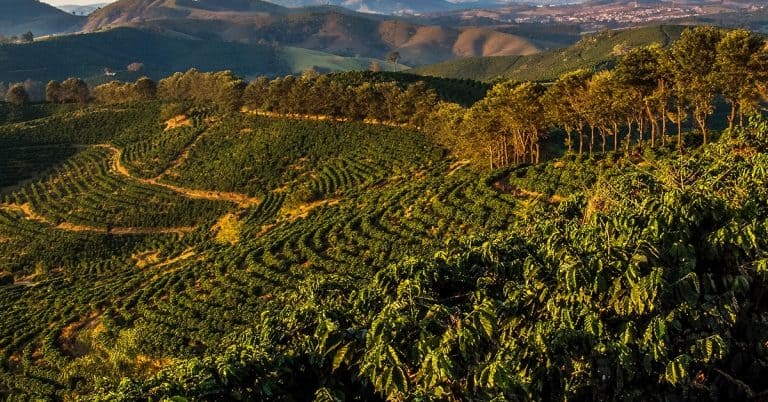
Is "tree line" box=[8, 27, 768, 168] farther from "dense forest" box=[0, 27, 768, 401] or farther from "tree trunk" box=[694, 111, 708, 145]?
"dense forest" box=[0, 27, 768, 401]

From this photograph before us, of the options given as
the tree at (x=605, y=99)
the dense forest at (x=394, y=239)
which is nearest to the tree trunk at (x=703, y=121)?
the dense forest at (x=394, y=239)

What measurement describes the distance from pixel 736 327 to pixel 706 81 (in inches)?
1415

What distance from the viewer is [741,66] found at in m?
41.9

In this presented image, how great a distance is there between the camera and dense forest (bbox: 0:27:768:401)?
509 inches

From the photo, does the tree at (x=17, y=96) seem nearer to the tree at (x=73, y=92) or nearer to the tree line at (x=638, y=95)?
the tree at (x=73, y=92)

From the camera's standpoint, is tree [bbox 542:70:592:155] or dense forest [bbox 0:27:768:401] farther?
tree [bbox 542:70:592:155]

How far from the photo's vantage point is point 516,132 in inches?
2352

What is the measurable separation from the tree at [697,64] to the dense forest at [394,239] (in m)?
0.20

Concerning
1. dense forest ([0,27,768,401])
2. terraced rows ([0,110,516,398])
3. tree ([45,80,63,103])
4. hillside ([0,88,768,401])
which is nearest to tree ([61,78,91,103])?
tree ([45,80,63,103])

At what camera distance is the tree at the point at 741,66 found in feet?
136

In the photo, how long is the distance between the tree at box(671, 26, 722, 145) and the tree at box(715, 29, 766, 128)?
1.44 meters

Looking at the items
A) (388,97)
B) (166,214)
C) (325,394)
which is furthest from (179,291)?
(388,97)

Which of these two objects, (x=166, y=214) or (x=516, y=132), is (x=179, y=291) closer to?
(x=166, y=214)

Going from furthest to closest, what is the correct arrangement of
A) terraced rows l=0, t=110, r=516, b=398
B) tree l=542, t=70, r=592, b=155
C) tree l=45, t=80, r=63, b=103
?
tree l=45, t=80, r=63, b=103 < tree l=542, t=70, r=592, b=155 < terraced rows l=0, t=110, r=516, b=398
